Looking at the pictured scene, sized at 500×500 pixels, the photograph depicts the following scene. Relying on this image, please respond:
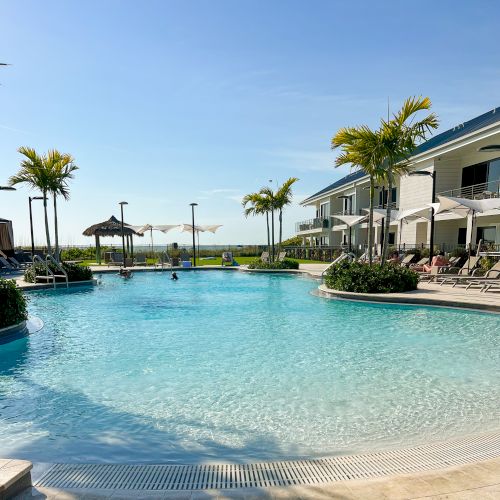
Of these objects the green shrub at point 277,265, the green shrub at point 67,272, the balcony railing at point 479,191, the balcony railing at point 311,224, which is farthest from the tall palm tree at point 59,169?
the balcony railing at point 311,224

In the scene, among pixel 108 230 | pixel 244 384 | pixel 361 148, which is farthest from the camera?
pixel 108 230

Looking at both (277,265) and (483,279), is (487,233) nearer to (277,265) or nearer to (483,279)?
(483,279)

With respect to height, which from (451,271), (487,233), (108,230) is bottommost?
(451,271)

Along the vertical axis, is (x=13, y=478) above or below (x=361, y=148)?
below

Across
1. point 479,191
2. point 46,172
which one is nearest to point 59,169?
point 46,172

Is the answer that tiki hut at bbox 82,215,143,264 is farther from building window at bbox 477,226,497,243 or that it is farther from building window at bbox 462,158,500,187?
building window at bbox 477,226,497,243

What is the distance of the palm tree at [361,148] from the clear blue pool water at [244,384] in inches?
220

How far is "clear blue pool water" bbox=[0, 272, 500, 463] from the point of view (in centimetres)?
385

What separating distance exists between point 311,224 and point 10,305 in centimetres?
3543

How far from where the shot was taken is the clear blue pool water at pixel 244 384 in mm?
3852

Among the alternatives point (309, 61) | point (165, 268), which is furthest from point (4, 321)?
point (165, 268)

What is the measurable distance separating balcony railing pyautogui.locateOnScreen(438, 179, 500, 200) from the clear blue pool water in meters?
11.2

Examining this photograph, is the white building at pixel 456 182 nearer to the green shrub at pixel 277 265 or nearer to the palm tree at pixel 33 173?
the green shrub at pixel 277 265

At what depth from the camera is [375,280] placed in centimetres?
1252
